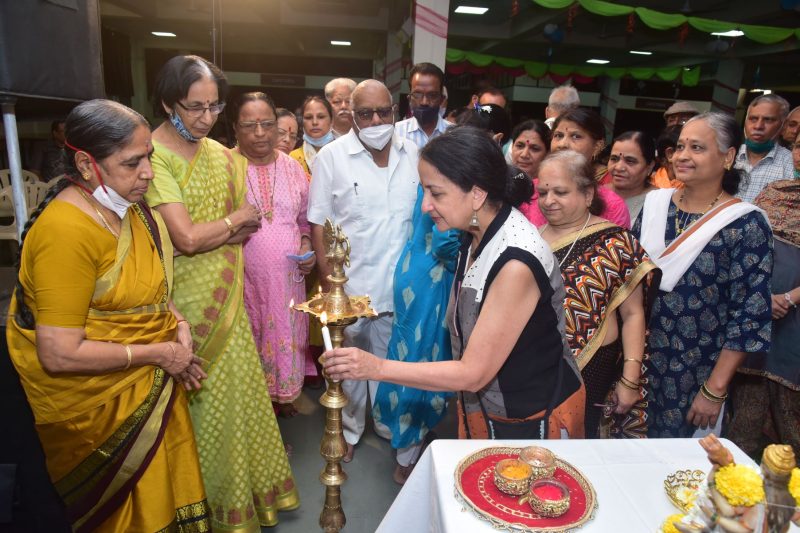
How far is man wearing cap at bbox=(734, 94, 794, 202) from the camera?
3.71 meters

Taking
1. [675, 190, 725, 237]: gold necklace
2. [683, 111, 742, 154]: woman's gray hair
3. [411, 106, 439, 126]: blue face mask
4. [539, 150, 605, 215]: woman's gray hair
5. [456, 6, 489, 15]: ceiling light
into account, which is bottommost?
[675, 190, 725, 237]: gold necklace

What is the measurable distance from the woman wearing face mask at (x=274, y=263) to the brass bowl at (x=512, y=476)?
5.64ft

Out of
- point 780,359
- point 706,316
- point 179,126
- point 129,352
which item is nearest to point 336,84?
point 179,126

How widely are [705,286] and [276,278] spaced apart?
2.02m

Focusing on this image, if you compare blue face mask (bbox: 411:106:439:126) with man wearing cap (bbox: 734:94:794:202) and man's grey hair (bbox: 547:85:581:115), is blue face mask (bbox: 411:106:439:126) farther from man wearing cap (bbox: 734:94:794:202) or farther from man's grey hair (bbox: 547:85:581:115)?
man wearing cap (bbox: 734:94:794:202)

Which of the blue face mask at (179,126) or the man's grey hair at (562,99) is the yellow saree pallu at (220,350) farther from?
the man's grey hair at (562,99)

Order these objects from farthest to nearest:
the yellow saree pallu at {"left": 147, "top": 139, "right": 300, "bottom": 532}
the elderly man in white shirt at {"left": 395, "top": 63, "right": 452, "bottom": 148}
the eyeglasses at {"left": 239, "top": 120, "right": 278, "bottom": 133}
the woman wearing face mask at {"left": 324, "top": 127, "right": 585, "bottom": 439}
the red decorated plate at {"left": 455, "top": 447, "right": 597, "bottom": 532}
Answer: the elderly man in white shirt at {"left": 395, "top": 63, "right": 452, "bottom": 148} < the eyeglasses at {"left": 239, "top": 120, "right": 278, "bottom": 133} < the yellow saree pallu at {"left": 147, "top": 139, "right": 300, "bottom": 532} < the woman wearing face mask at {"left": 324, "top": 127, "right": 585, "bottom": 439} < the red decorated plate at {"left": 455, "top": 447, "right": 597, "bottom": 532}

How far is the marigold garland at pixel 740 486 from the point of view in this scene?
839 mm

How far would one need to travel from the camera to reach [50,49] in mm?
2039

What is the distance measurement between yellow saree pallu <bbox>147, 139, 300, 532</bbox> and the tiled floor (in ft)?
A: 0.73

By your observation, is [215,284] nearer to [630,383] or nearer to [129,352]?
[129,352]

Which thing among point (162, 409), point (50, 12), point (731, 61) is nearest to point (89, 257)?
point (162, 409)

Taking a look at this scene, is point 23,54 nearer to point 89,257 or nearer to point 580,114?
point 89,257

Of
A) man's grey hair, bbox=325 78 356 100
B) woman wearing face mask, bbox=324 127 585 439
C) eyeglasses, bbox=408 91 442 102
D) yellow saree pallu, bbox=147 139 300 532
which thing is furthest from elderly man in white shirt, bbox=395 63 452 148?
woman wearing face mask, bbox=324 127 585 439
